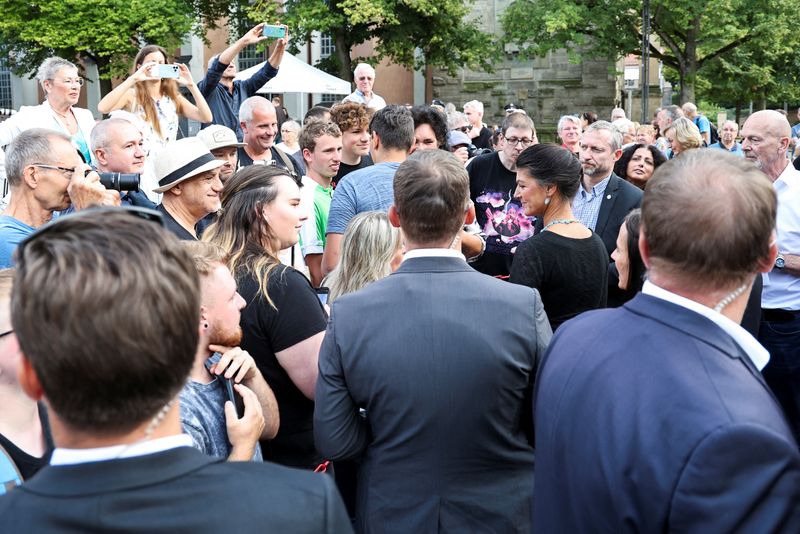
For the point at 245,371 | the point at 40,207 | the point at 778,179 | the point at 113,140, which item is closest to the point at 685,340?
the point at 245,371

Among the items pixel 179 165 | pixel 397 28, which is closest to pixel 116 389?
pixel 179 165

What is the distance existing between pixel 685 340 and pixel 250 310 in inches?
69.9

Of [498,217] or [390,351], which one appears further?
[498,217]

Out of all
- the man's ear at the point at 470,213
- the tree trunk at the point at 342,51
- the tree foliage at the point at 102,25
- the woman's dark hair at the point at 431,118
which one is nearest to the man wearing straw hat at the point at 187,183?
the man's ear at the point at 470,213

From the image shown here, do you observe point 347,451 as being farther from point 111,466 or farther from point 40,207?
point 40,207

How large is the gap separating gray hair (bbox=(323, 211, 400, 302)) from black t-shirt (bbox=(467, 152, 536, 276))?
2261 mm

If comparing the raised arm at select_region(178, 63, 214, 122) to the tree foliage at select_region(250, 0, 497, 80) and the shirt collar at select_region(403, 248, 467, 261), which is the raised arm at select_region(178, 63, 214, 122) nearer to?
the shirt collar at select_region(403, 248, 467, 261)

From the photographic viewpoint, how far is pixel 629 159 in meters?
7.13

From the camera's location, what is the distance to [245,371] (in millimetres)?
2705

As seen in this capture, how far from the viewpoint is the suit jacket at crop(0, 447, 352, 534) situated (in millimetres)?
1298

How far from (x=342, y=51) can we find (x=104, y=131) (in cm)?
2557

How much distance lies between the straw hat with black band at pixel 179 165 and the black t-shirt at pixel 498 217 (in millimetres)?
2198

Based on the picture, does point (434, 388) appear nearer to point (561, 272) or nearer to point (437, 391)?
point (437, 391)

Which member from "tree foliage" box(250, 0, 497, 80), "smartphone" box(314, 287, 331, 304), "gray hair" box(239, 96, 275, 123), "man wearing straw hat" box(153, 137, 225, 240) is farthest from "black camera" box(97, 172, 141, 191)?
"tree foliage" box(250, 0, 497, 80)
